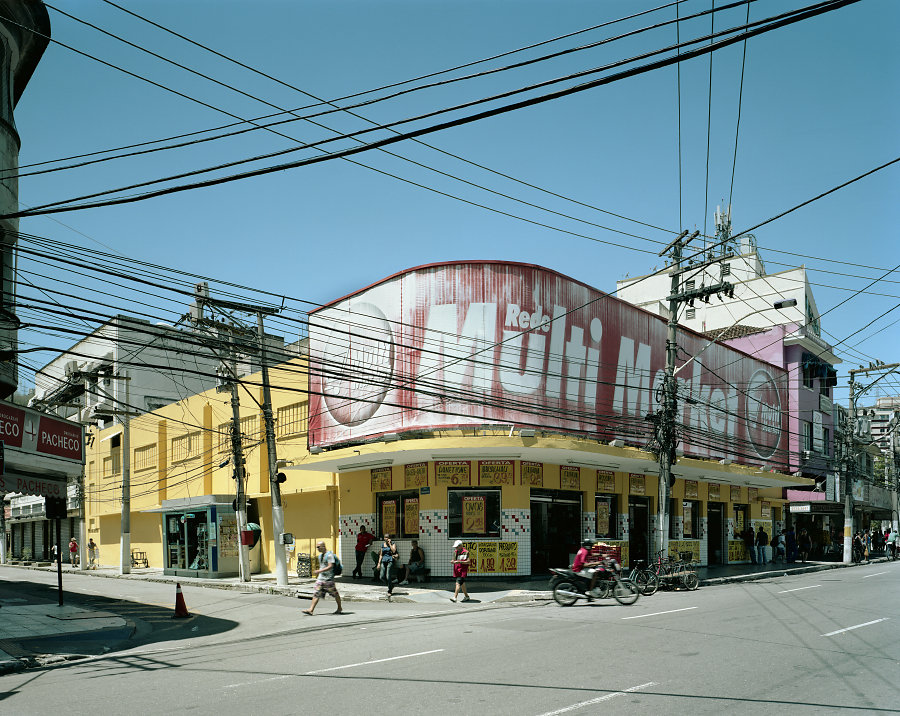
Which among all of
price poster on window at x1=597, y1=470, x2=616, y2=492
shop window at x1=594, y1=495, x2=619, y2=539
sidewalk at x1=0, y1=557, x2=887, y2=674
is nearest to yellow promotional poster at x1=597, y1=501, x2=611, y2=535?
shop window at x1=594, y1=495, x2=619, y2=539

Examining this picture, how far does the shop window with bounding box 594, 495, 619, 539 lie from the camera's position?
1153 inches

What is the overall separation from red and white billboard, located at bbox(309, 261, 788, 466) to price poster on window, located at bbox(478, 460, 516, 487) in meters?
2.13

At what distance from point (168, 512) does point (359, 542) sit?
1256 cm

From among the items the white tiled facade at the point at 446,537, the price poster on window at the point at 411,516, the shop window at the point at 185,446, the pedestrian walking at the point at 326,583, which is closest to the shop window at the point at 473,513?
the white tiled facade at the point at 446,537

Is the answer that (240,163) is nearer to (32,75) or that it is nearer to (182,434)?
(32,75)

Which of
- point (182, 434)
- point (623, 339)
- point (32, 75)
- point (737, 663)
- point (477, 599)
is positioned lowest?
point (477, 599)

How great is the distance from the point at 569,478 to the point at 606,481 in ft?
8.60

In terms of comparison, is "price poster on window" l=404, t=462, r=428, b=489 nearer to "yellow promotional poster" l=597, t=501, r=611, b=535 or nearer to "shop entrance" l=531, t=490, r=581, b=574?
"shop entrance" l=531, t=490, r=581, b=574

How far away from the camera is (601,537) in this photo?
29344 mm

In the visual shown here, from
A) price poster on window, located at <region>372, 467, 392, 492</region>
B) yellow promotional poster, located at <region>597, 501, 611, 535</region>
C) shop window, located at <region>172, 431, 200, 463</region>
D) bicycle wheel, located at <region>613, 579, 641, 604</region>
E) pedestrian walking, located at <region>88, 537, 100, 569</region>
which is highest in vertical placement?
shop window, located at <region>172, 431, 200, 463</region>

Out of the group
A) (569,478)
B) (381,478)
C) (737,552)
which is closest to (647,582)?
(569,478)

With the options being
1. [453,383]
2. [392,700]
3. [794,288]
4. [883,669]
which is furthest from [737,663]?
[794,288]

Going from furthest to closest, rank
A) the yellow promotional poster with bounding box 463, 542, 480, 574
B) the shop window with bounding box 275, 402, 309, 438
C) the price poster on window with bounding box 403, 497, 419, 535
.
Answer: the shop window with bounding box 275, 402, 309, 438
the price poster on window with bounding box 403, 497, 419, 535
the yellow promotional poster with bounding box 463, 542, 480, 574

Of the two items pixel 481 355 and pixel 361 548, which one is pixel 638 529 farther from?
pixel 481 355
